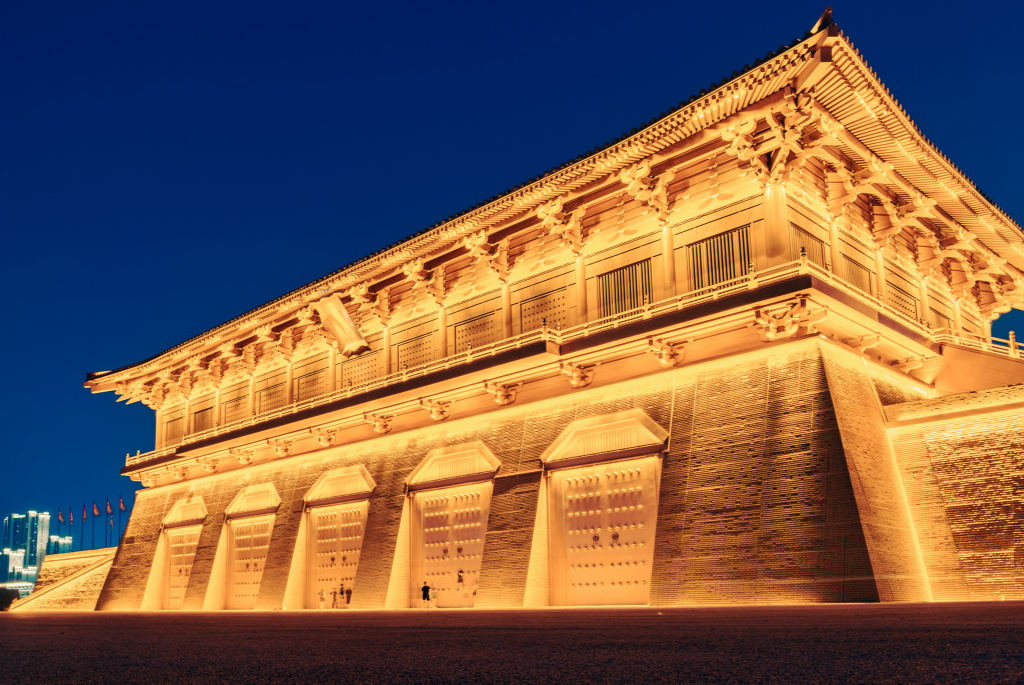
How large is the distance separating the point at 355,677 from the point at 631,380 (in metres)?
14.2

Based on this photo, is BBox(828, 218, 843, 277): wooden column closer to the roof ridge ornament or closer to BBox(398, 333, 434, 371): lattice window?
the roof ridge ornament

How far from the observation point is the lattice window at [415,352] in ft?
74.7

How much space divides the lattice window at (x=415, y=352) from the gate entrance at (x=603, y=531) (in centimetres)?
613

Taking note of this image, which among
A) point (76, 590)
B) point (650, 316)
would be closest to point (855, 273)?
point (650, 316)

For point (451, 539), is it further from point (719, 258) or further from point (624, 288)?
point (719, 258)

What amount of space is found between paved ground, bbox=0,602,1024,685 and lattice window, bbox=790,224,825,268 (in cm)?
989

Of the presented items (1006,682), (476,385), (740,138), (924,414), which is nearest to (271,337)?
(476,385)

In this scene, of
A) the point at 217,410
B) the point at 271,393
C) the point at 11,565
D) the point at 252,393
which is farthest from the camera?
the point at 11,565

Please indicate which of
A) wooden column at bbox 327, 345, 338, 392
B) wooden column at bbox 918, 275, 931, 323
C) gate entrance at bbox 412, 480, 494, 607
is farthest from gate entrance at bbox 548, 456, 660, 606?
wooden column at bbox 327, 345, 338, 392

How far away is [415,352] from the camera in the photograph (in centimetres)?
2319

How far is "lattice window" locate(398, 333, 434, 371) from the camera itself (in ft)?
74.7

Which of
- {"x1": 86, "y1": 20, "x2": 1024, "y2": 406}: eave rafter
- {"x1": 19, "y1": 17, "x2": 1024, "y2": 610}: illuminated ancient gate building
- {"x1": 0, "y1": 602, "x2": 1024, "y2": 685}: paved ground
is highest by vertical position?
{"x1": 86, "y1": 20, "x2": 1024, "y2": 406}: eave rafter

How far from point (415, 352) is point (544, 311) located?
4.86m

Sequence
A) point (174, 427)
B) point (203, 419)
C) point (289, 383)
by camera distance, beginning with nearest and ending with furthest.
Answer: point (289, 383)
point (203, 419)
point (174, 427)
